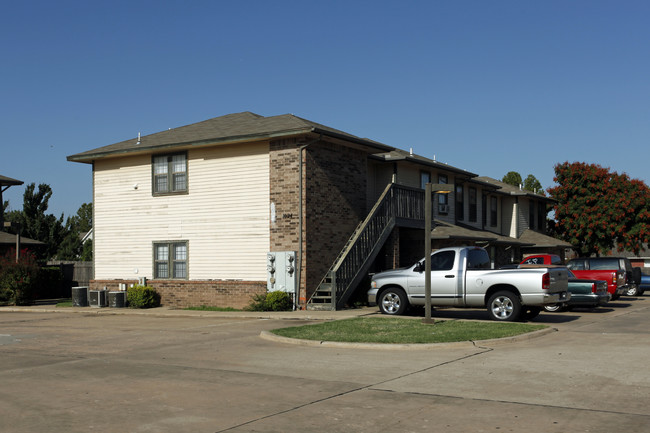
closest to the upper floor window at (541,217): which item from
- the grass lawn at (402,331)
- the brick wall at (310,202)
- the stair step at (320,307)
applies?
the brick wall at (310,202)

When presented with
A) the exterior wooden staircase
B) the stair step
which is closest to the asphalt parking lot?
the stair step

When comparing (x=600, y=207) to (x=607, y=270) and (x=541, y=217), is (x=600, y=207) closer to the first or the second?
(x=541, y=217)

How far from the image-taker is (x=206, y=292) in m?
24.1

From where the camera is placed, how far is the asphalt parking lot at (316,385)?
7.16m

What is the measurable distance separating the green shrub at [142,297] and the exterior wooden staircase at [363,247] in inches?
253

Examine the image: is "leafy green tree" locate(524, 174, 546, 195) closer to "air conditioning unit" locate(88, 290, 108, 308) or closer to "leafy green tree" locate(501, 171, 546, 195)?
"leafy green tree" locate(501, 171, 546, 195)

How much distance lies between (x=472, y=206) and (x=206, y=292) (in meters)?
17.8

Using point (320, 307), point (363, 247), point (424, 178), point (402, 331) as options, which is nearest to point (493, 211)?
point (424, 178)

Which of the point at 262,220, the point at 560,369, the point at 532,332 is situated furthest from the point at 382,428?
the point at 262,220

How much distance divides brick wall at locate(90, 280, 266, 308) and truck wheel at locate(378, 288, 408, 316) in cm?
489

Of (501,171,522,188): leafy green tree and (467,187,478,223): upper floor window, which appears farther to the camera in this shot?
(501,171,522,188): leafy green tree

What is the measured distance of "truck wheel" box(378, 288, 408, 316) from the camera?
19.2 m

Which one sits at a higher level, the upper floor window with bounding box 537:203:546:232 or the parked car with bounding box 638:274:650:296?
the upper floor window with bounding box 537:203:546:232

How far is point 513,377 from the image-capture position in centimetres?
968
